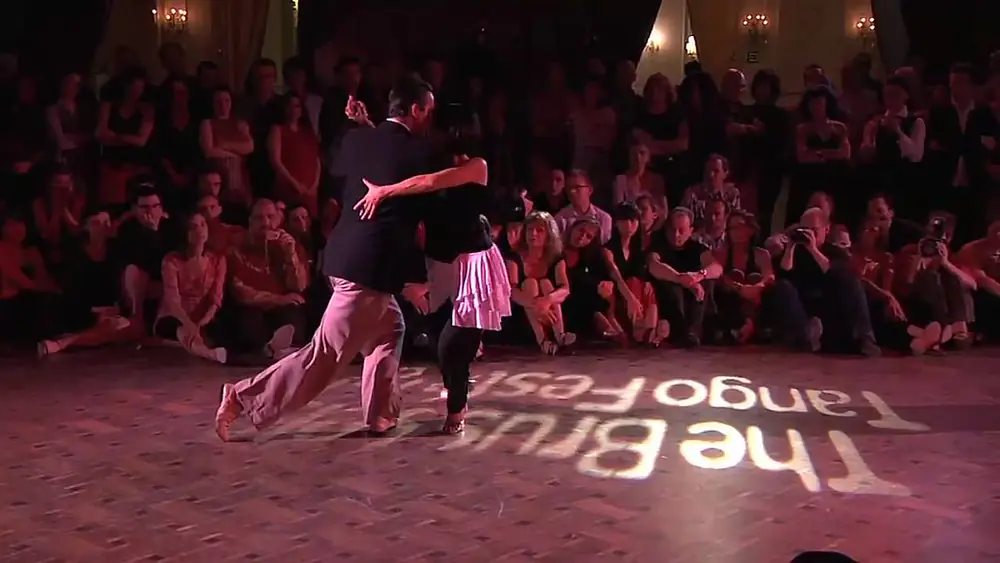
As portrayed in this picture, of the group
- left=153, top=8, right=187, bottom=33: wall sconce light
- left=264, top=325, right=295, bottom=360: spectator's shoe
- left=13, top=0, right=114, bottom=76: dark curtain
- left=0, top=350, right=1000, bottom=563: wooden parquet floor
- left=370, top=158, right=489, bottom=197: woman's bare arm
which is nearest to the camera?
left=0, top=350, right=1000, bottom=563: wooden parquet floor

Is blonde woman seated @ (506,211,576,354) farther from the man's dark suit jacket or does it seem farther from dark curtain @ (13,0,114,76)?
dark curtain @ (13,0,114,76)

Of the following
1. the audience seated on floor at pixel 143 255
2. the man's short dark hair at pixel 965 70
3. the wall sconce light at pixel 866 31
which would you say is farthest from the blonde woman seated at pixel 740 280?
the wall sconce light at pixel 866 31

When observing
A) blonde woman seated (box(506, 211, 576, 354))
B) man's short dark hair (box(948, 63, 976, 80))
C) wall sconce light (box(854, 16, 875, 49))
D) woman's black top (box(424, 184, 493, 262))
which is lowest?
blonde woman seated (box(506, 211, 576, 354))

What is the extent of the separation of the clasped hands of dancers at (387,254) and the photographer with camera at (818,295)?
2741 millimetres

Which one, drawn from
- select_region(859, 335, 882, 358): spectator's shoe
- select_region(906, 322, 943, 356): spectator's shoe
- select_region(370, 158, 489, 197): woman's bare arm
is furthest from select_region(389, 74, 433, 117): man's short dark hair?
select_region(906, 322, 943, 356): spectator's shoe

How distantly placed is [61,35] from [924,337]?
6.05 meters

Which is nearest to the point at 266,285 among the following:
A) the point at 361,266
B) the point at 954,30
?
the point at 361,266

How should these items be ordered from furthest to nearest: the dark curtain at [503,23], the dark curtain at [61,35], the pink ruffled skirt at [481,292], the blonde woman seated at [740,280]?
the dark curtain at [503,23], the dark curtain at [61,35], the blonde woman seated at [740,280], the pink ruffled skirt at [481,292]

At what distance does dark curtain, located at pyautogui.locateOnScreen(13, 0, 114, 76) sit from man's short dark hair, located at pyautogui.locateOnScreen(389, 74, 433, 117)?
4631 mm

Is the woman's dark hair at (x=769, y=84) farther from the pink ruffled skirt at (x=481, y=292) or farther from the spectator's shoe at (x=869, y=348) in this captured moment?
the pink ruffled skirt at (x=481, y=292)

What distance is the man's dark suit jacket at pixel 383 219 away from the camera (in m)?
3.88

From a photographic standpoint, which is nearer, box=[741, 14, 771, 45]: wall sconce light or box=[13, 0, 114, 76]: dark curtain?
box=[13, 0, 114, 76]: dark curtain

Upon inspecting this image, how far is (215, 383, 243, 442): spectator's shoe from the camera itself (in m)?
4.04

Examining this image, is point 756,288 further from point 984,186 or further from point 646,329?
point 984,186
